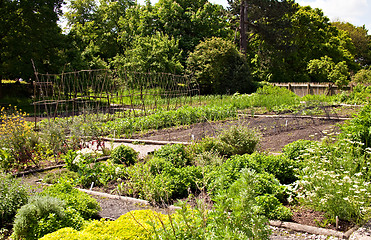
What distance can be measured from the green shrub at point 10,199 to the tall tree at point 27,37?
18282mm

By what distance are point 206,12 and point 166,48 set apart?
21.3 feet

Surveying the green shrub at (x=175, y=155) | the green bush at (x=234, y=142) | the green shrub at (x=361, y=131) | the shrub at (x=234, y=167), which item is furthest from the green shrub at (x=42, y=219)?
the green shrub at (x=361, y=131)

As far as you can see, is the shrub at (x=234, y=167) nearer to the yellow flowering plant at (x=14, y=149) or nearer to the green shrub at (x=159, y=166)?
the green shrub at (x=159, y=166)

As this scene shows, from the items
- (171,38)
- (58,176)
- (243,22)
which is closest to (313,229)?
(58,176)

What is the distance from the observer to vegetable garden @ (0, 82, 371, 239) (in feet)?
8.14

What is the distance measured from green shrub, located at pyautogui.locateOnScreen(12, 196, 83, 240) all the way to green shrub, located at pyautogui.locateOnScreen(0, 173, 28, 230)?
709mm

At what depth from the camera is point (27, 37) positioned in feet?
68.6

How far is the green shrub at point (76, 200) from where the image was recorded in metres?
3.95

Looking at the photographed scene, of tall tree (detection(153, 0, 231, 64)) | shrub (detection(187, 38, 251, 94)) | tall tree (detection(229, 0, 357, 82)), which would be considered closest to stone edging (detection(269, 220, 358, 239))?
shrub (detection(187, 38, 251, 94))

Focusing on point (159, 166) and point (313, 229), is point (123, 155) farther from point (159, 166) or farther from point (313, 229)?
point (313, 229)

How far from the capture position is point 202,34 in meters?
29.4

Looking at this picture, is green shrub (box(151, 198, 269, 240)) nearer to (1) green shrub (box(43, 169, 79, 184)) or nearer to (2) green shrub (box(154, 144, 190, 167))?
(2) green shrub (box(154, 144, 190, 167))

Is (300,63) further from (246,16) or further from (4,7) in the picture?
(4,7)

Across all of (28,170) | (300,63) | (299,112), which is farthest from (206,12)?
(28,170)
